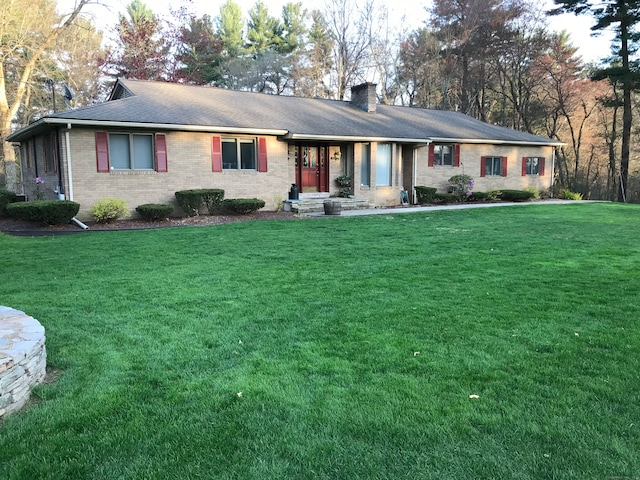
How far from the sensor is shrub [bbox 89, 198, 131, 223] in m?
12.0

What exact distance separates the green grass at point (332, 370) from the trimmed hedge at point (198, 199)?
21.2 ft

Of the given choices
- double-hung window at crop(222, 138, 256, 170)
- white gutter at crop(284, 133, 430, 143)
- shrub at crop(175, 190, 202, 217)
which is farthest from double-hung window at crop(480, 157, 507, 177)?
shrub at crop(175, 190, 202, 217)

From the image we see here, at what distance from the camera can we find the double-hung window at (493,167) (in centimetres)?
1991

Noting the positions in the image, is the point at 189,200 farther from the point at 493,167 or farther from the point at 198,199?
the point at 493,167

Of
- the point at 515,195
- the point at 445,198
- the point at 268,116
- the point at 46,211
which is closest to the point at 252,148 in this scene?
the point at 268,116

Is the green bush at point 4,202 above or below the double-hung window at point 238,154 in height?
below

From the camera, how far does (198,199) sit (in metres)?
13.5

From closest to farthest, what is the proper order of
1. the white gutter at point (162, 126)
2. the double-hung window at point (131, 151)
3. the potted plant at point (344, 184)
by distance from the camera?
1. the white gutter at point (162, 126)
2. the double-hung window at point (131, 151)
3. the potted plant at point (344, 184)

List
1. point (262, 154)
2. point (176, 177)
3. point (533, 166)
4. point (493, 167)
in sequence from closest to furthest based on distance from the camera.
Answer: point (176, 177)
point (262, 154)
point (493, 167)
point (533, 166)

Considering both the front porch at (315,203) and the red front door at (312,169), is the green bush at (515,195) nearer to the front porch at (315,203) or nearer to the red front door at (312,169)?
the front porch at (315,203)

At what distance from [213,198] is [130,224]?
8.36 ft

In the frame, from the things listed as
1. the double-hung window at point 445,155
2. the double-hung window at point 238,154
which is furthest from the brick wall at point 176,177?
the double-hung window at point 445,155

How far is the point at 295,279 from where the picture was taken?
6020mm

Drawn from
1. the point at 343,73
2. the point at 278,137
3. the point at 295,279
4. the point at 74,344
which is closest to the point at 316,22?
the point at 343,73
